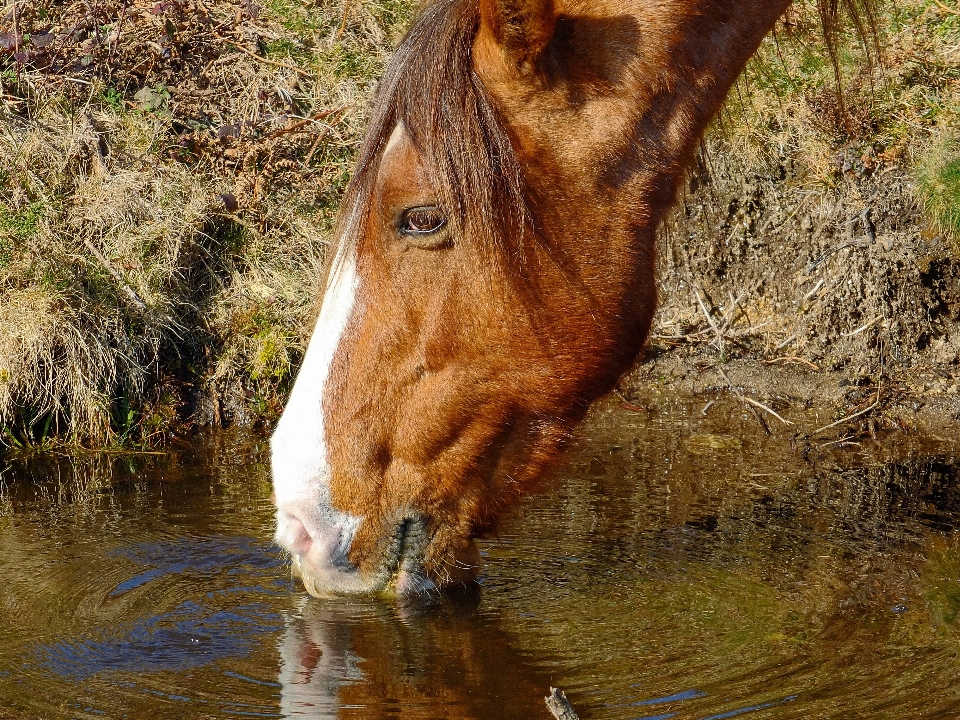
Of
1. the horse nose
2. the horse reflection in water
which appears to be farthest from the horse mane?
the horse reflection in water

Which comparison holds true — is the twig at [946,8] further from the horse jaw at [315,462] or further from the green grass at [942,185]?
the horse jaw at [315,462]

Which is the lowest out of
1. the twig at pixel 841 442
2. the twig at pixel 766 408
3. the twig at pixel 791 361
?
the twig at pixel 841 442

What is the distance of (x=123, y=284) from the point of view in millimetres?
5484

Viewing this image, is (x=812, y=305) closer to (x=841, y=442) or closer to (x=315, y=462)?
(x=841, y=442)

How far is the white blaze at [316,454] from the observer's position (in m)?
2.76

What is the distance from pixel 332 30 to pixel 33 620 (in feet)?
14.5

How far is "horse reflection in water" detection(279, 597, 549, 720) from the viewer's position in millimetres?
2967

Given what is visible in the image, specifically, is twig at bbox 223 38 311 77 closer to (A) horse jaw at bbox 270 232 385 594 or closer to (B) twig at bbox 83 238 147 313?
(B) twig at bbox 83 238 147 313

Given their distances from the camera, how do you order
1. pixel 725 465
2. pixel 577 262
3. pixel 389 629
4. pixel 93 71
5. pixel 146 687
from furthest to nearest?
pixel 93 71
pixel 725 465
pixel 389 629
pixel 146 687
pixel 577 262

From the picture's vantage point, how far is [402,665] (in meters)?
3.21

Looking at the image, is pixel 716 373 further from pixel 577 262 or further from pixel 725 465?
pixel 577 262

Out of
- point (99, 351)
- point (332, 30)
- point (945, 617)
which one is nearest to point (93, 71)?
point (332, 30)

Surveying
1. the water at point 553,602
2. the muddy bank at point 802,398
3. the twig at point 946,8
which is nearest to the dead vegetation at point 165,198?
the water at point 553,602

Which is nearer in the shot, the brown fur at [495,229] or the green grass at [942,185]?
the brown fur at [495,229]
